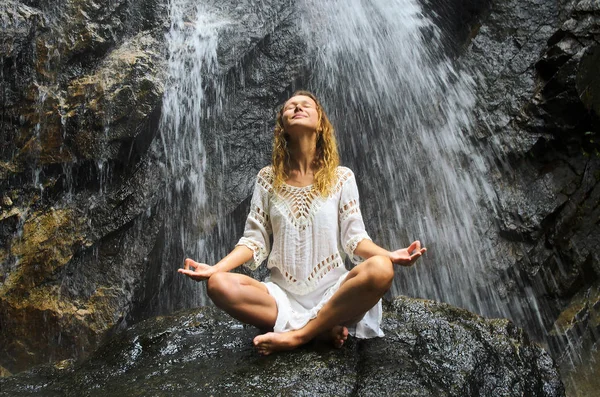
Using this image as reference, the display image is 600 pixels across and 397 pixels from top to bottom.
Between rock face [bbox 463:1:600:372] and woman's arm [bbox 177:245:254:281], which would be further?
rock face [bbox 463:1:600:372]

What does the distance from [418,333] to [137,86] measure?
389 cm

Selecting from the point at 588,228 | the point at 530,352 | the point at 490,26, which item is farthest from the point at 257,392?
the point at 490,26

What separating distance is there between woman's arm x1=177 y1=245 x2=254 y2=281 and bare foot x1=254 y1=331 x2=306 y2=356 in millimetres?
425

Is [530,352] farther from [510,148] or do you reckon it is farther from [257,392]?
[510,148]

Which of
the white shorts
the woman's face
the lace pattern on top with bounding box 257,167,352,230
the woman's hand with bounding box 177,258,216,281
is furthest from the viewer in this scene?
the woman's face

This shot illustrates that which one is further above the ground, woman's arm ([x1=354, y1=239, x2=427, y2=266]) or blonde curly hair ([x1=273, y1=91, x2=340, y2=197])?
blonde curly hair ([x1=273, y1=91, x2=340, y2=197])

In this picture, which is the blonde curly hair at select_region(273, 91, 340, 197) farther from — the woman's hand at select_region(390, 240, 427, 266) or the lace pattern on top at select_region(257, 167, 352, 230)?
the woman's hand at select_region(390, 240, 427, 266)

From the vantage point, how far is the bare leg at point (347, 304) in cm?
255

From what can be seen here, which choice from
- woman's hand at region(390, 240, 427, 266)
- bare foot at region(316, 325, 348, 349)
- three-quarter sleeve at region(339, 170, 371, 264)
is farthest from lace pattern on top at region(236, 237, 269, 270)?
woman's hand at region(390, 240, 427, 266)

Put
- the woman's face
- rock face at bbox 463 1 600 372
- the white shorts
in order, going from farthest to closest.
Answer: rock face at bbox 463 1 600 372
the woman's face
the white shorts

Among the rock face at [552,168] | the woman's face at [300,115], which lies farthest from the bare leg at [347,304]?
the rock face at [552,168]

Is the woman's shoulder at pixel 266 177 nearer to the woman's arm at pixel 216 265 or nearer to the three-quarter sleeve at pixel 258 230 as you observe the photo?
the three-quarter sleeve at pixel 258 230

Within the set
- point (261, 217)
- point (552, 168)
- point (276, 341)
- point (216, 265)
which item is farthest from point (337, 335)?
point (552, 168)

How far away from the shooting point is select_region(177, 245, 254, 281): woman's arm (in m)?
2.66
